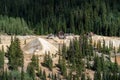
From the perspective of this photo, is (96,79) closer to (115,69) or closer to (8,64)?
(115,69)

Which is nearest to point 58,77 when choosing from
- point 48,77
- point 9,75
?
point 48,77

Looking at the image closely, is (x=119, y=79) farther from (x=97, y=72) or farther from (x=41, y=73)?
(x=41, y=73)

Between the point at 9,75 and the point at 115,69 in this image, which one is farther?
the point at 115,69

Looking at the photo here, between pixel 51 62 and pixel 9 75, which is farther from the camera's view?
pixel 51 62

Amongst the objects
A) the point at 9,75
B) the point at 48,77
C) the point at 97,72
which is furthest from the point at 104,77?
the point at 9,75

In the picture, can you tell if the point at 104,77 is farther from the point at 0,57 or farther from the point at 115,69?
the point at 0,57

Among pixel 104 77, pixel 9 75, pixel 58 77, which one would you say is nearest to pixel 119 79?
pixel 104 77
